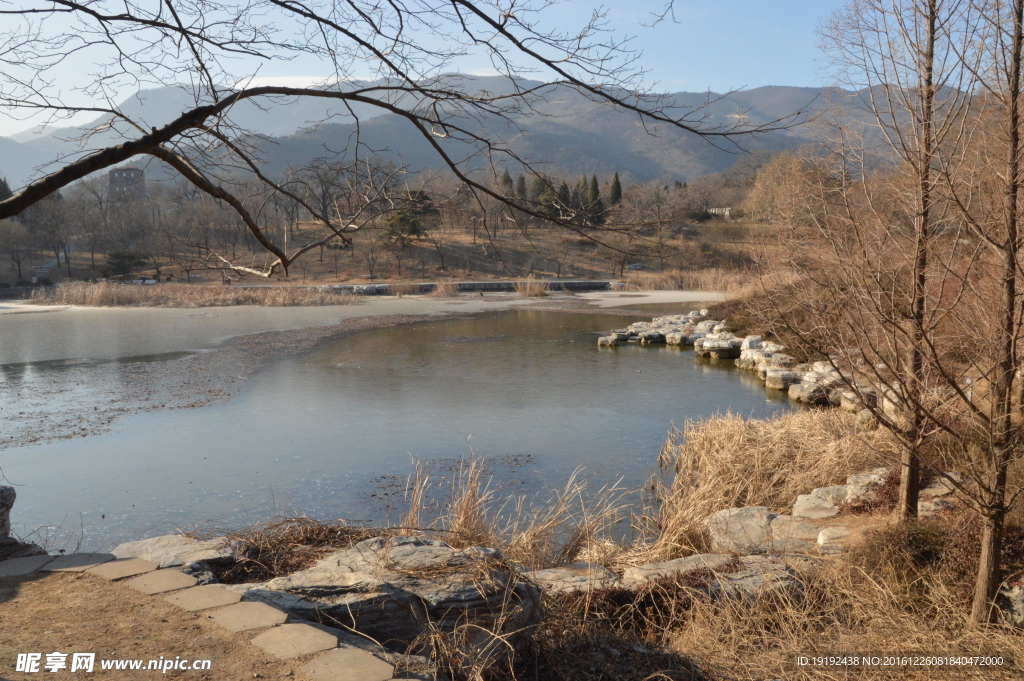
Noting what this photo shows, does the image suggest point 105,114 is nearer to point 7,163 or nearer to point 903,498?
point 903,498

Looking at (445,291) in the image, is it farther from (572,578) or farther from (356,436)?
(572,578)

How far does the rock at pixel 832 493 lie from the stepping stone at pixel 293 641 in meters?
5.77

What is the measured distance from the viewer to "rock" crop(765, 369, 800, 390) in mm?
14531

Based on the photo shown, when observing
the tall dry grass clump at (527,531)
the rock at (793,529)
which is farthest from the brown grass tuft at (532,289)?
the rock at (793,529)

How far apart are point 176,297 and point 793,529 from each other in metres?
30.9

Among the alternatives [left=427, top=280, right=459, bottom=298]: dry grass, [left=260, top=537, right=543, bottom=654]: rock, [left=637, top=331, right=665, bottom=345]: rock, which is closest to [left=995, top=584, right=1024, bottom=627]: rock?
[left=260, top=537, right=543, bottom=654]: rock

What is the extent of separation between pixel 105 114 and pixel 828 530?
6338 millimetres

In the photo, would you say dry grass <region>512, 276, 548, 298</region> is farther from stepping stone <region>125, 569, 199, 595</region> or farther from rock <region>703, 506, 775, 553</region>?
stepping stone <region>125, 569, 199, 595</region>

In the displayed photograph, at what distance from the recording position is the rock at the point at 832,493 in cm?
730

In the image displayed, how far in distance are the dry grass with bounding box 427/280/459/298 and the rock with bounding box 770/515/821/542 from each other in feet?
103

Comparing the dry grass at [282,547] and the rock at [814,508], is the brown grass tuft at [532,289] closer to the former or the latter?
the rock at [814,508]

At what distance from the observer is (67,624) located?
325 centimetres

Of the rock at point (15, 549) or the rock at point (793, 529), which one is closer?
the rock at point (15, 549)

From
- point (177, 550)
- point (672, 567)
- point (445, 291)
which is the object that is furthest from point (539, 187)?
point (177, 550)
